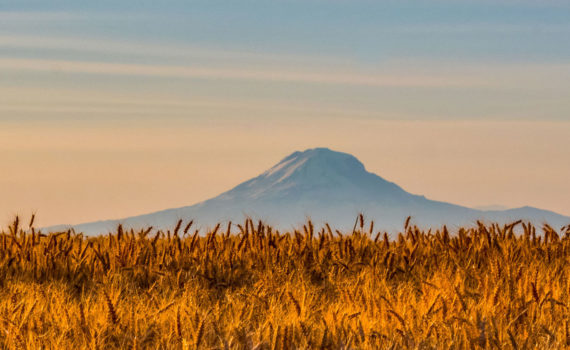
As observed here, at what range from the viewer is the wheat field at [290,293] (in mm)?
3594

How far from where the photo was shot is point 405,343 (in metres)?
3.61

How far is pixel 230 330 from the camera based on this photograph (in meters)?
3.64

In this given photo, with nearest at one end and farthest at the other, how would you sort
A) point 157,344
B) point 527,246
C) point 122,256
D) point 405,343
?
point 157,344 → point 405,343 → point 122,256 → point 527,246

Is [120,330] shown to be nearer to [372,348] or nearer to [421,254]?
[372,348]

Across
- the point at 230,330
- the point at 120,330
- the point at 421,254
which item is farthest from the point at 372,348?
the point at 421,254

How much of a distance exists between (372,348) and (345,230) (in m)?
4.64

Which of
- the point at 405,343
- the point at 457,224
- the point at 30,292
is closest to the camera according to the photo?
the point at 405,343

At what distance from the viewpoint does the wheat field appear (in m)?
3.59

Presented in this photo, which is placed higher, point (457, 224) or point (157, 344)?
point (457, 224)

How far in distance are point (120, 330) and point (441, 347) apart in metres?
1.72

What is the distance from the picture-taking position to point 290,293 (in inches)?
153

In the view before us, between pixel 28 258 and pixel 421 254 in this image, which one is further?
pixel 421 254

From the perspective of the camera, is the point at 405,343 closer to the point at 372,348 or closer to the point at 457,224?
the point at 372,348

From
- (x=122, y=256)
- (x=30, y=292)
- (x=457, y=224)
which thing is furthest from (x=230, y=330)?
(x=457, y=224)
